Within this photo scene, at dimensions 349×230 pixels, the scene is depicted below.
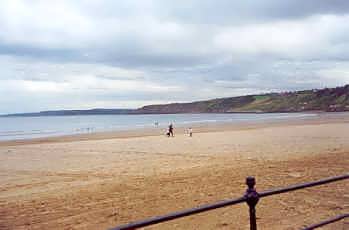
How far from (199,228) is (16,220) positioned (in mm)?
3635

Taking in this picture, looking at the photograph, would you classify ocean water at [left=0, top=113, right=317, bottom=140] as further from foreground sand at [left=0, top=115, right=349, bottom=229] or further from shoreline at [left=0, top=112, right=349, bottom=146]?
foreground sand at [left=0, top=115, right=349, bottom=229]

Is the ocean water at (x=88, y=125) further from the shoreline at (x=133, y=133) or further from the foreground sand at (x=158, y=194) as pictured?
the foreground sand at (x=158, y=194)

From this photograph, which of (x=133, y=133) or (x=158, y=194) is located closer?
(x=158, y=194)

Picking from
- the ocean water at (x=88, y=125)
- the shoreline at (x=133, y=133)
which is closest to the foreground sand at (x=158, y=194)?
the shoreline at (x=133, y=133)

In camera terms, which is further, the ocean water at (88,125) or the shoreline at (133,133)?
the ocean water at (88,125)

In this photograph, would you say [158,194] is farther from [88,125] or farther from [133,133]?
[88,125]

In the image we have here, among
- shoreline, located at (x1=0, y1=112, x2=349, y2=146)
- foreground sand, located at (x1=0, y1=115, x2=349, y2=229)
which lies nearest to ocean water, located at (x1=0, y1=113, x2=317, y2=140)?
shoreline, located at (x1=0, y1=112, x2=349, y2=146)

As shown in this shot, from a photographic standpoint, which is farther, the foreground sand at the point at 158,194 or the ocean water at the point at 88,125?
the ocean water at the point at 88,125

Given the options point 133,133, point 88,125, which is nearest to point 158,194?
point 133,133

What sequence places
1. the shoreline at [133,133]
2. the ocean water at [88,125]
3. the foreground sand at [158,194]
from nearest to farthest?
1. the foreground sand at [158,194]
2. the shoreline at [133,133]
3. the ocean water at [88,125]

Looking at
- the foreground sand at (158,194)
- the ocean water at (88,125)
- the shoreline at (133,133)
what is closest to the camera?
the foreground sand at (158,194)

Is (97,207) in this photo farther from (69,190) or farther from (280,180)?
(280,180)

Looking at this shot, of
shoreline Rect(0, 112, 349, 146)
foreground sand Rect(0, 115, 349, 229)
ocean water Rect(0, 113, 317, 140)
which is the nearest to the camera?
foreground sand Rect(0, 115, 349, 229)

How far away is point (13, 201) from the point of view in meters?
11.4
